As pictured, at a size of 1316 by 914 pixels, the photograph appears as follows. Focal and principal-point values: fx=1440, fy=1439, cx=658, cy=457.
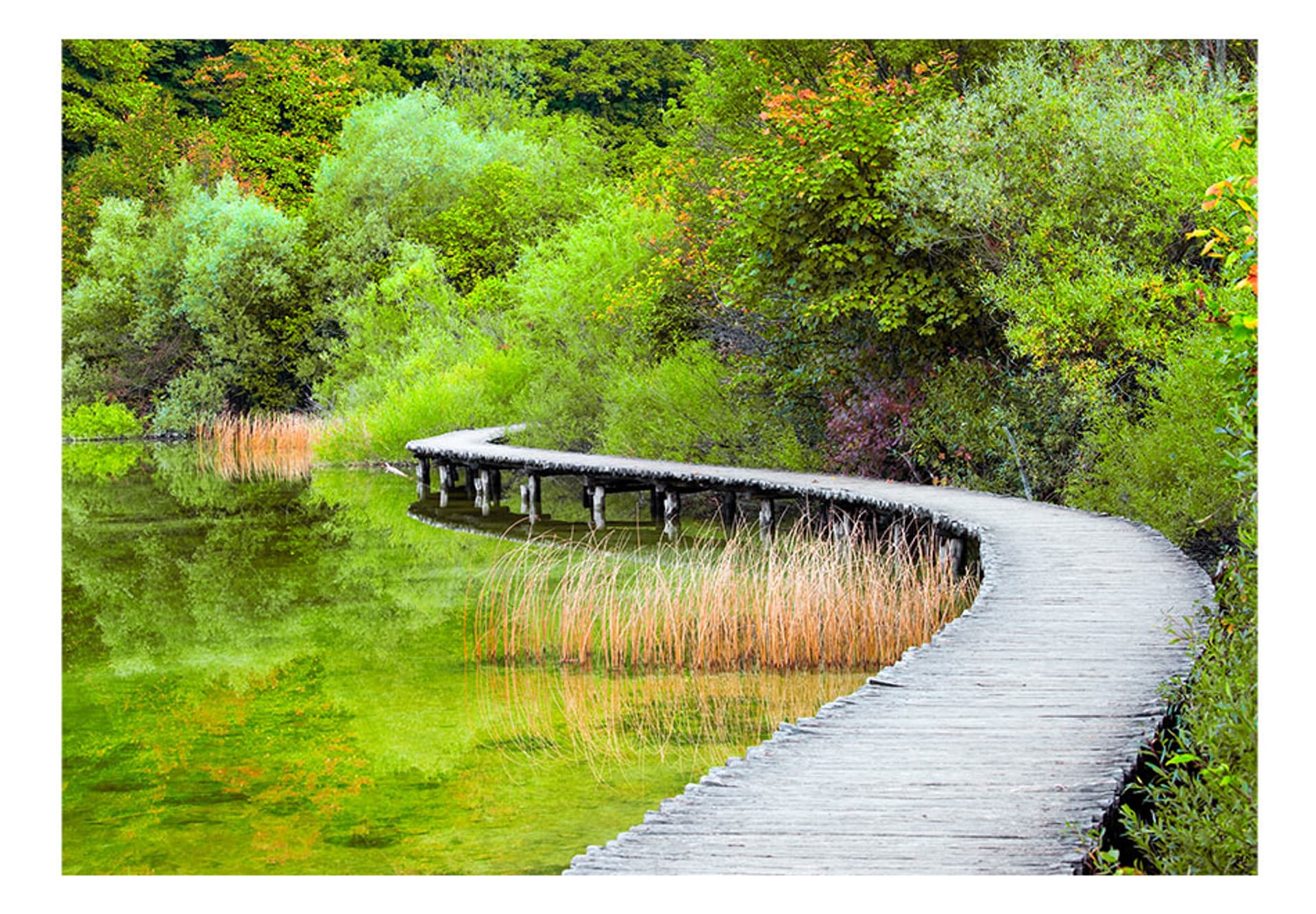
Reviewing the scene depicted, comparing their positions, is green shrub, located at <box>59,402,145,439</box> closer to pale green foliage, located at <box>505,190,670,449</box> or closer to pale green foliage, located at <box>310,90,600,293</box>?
pale green foliage, located at <box>310,90,600,293</box>

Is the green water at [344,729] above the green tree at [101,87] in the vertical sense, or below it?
below

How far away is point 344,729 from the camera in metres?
6.73

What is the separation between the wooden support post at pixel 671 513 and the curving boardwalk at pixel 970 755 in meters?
7.28

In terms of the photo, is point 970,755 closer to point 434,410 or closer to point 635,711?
point 635,711

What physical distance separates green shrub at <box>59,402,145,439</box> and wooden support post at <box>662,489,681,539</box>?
14.3m

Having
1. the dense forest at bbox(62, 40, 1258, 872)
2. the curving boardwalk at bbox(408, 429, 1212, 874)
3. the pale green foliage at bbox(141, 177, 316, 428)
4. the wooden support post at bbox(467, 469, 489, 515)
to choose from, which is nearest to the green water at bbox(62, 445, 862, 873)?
the curving boardwalk at bbox(408, 429, 1212, 874)

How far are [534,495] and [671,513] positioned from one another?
2464 mm

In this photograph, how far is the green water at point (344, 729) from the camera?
5156mm

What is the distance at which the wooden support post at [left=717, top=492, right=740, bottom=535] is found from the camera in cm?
1390

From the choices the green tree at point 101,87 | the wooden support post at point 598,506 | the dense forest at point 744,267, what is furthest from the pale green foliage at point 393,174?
the wooden support post at point 598,506

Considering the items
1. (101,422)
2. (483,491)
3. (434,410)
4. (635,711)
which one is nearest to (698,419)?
(483,491)

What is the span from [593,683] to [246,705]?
1.75m

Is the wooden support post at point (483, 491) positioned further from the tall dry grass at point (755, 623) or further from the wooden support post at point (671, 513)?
the tall dry grass at point (755, 623)
